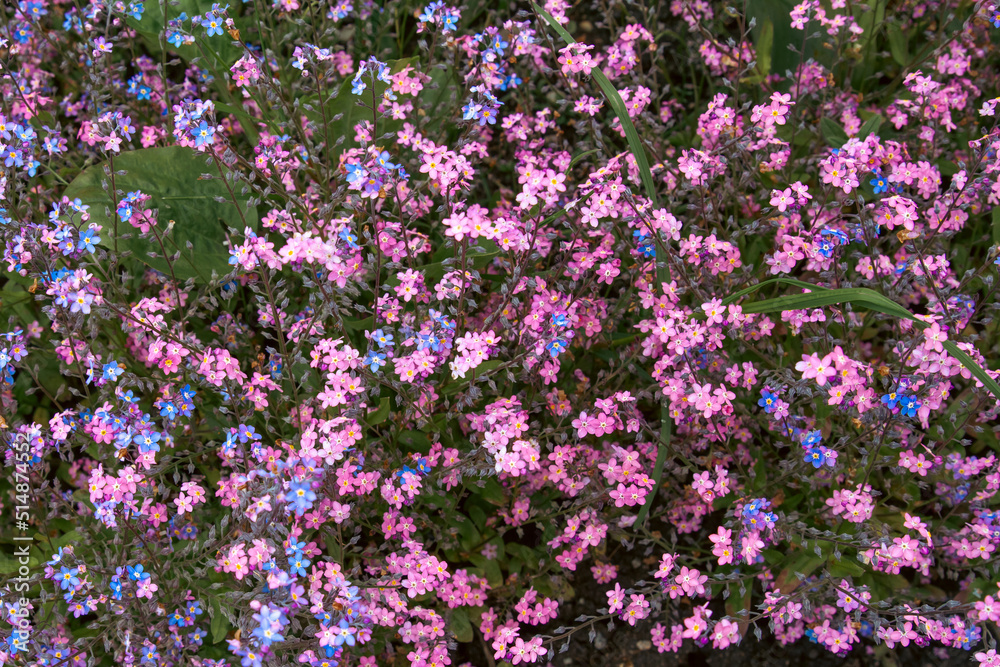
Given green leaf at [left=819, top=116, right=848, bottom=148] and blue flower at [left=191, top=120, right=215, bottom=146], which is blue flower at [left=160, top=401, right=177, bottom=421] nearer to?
blue flower at [left=191, top=120, right=215, bottom=146]

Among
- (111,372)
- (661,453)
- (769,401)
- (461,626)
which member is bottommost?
(461,626)

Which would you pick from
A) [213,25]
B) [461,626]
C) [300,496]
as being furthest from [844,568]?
[213,25]

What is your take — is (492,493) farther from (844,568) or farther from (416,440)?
(844,568)

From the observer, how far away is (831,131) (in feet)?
12.7

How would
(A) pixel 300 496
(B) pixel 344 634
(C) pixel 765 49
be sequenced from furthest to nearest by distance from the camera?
(C) pixel 765 49 < (B) pixel 344 634 < (A) pixel 300 496

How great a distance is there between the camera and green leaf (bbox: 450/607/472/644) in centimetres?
329

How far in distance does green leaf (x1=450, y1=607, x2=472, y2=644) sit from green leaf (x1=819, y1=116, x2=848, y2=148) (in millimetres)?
2833

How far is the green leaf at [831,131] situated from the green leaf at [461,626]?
2.83 metres

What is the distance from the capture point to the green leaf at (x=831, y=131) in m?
3.83

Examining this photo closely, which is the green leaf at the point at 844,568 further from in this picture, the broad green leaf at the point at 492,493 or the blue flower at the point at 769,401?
the broad green leaf at the point at 492,493

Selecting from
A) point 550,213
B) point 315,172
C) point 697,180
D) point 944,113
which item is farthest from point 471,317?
point 944,113

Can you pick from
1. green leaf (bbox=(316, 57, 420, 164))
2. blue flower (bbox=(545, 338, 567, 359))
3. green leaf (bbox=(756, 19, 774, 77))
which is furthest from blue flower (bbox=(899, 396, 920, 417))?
green leaf (bbox=(316, 57, 420, 164))

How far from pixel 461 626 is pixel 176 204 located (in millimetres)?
2365

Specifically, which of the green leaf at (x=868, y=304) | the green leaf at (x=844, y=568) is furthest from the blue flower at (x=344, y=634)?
the green leaf at (x=844, y=568)
